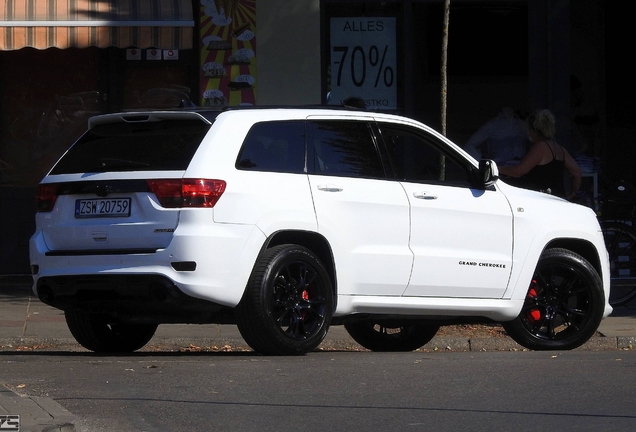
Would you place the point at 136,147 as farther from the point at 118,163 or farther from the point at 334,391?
the point at 334,391

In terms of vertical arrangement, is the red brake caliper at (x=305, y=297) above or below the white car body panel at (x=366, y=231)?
below

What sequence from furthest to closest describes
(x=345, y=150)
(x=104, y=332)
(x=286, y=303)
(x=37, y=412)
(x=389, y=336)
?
(x=389, y=336)
(x=104, y=332)
(x=345, y=150)
(x=286, y=303)
(x=37, y=412)

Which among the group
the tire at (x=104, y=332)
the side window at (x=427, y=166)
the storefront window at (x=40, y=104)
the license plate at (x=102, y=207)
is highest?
the storefront window at (x=40, y=104)

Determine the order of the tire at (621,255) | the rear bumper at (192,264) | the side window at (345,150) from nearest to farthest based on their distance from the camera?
the rear bumper at (192,264)
the side window at (345,150)
the tire at (621,255)

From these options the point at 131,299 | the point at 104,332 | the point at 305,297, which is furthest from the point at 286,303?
the point at 104,332

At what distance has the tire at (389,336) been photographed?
10.4 meters

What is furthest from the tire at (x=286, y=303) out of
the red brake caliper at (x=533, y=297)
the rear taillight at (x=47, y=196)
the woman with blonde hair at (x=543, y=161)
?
the woman with blonde hair at (x=543, y=161)

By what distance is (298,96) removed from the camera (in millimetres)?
15570

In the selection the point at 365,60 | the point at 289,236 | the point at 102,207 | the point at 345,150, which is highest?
the point at 365,60

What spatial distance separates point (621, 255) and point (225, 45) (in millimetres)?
5157

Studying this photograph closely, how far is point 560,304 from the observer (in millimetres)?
9820

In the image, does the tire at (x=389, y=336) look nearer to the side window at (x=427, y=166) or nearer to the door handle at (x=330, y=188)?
the side window at (x=427, y=166)

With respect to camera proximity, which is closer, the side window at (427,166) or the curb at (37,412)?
the curb at (37,412)

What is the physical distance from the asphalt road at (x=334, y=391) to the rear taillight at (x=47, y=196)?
1.01m
